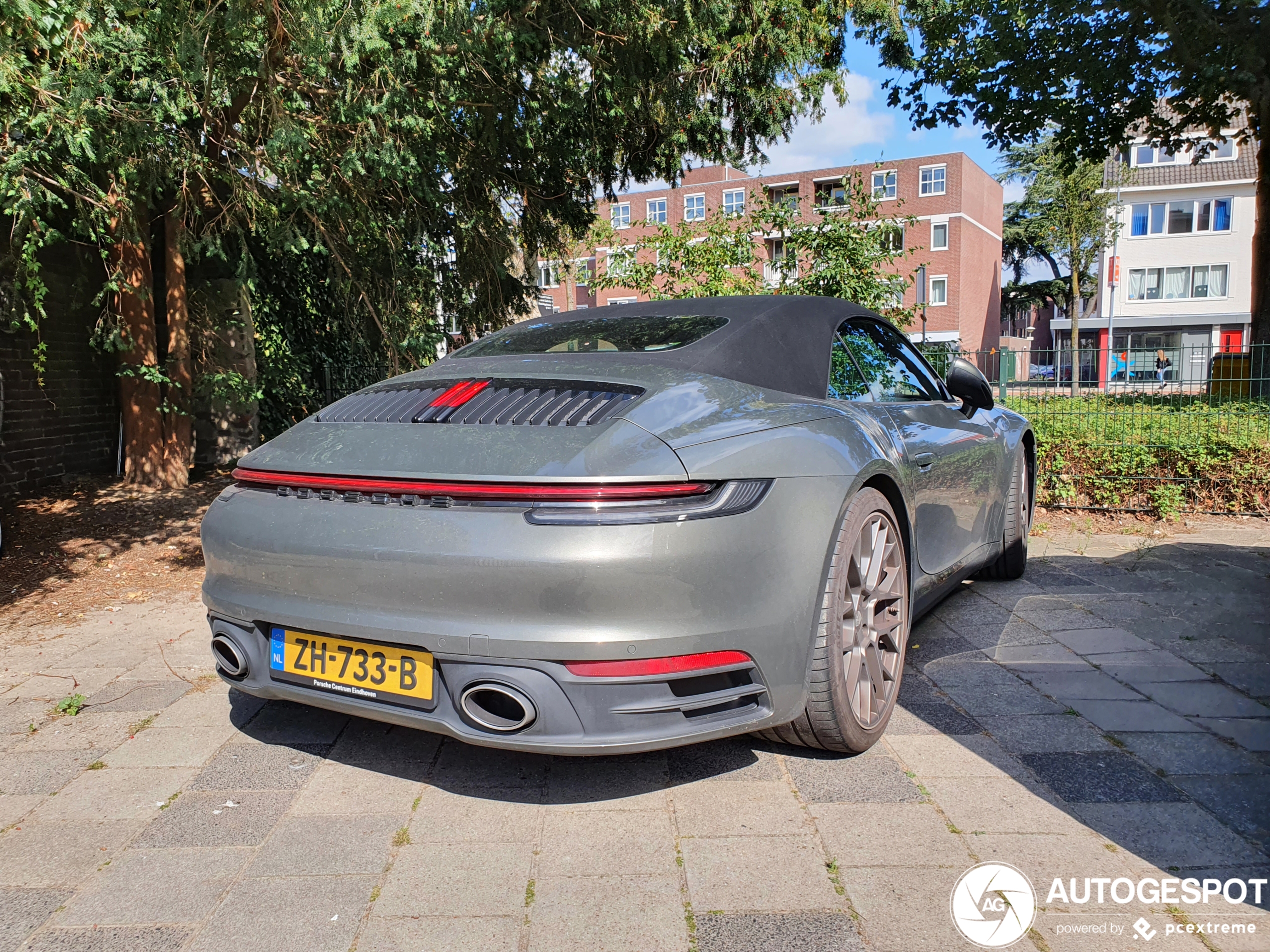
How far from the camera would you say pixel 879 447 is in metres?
2.92

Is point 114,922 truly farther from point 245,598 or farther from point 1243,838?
point 1243,838

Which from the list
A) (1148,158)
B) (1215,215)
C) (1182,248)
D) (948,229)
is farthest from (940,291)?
(1215,215)

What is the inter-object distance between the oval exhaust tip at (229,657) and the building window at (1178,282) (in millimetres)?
49625

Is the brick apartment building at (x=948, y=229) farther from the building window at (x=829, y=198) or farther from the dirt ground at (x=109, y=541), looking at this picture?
the dirt ground at (x=109, y=541)

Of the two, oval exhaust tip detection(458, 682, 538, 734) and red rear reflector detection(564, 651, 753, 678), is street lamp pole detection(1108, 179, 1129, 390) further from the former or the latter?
oval exhaust tip detection(458, 682, 538, 734)

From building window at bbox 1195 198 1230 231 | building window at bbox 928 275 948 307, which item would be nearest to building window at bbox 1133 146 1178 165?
building window at bbox 1195 198 1230 231

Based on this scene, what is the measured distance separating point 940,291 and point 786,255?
148 feet

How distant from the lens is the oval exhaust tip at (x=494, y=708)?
2.17 m

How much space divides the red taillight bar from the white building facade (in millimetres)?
44982

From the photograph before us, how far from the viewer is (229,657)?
2619 mm

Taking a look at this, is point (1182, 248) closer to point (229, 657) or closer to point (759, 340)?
point (759, 340)

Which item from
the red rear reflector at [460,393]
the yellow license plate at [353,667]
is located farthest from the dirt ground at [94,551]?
the red rear reflector at [460,393]

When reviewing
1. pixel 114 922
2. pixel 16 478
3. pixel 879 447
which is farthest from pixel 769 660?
pixel 16 478

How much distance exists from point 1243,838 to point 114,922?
271 cm
